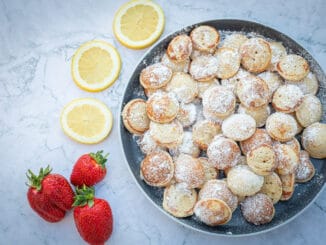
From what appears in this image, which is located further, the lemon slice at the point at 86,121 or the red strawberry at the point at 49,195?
the lemon slice at the point at 86,121

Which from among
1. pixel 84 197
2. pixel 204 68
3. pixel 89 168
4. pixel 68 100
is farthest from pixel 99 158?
pixel 204 68

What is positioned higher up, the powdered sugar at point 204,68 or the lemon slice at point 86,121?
the powdered sugar at point 204,68

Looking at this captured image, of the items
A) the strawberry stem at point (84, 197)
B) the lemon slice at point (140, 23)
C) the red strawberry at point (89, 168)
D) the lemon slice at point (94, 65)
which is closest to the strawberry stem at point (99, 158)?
the red strawberry at point (89, 168)

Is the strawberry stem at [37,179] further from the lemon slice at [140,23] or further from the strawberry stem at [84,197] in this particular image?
the lemon slice at [140,23]

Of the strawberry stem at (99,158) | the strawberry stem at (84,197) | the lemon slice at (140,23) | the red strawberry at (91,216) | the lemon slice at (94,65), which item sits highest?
the lemon slice at (140,23)

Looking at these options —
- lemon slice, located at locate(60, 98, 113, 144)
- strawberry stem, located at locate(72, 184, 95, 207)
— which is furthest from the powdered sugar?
strawberry stem, located at locate(72, 184, 95, 207)

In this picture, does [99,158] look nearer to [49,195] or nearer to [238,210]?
[49,195]
